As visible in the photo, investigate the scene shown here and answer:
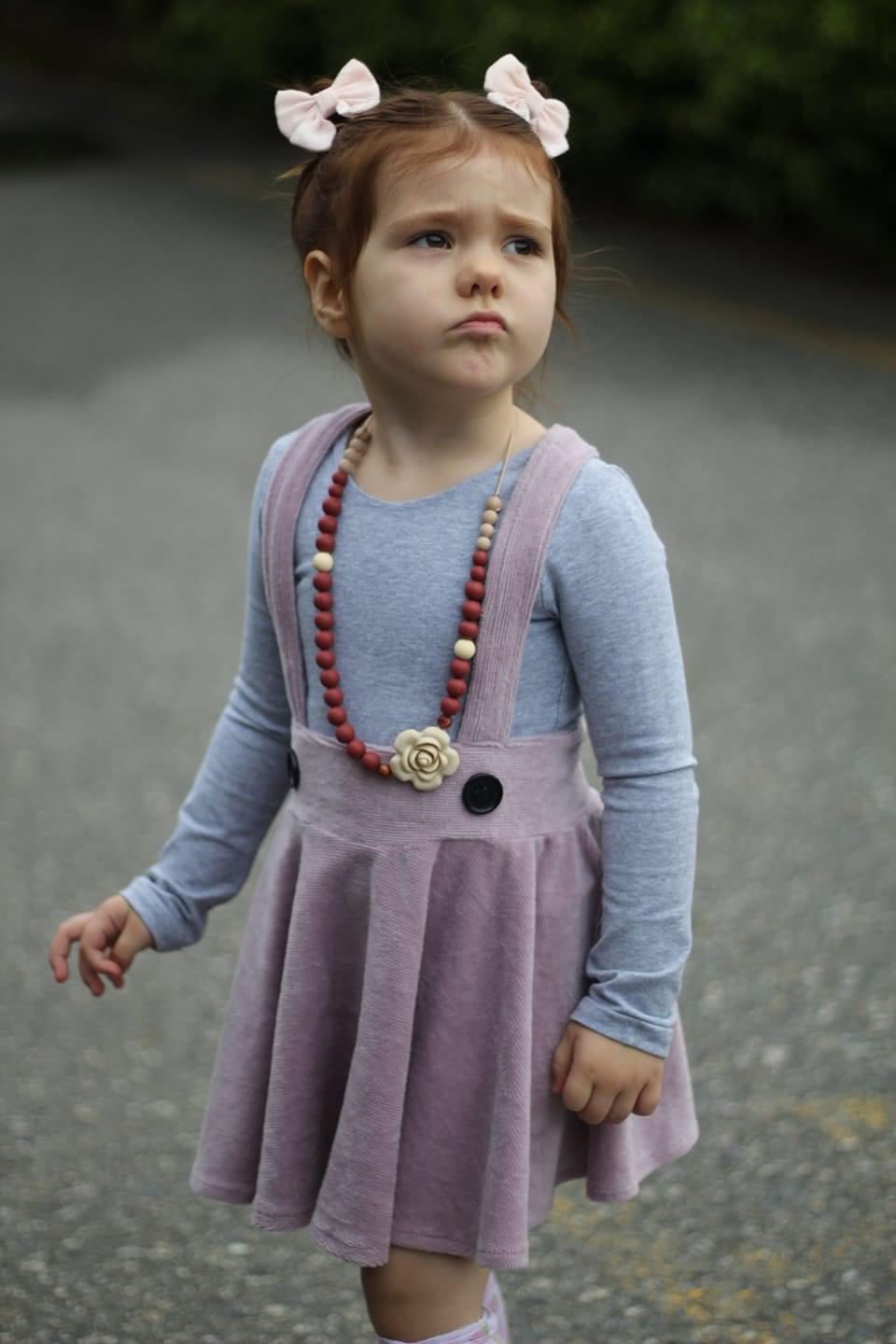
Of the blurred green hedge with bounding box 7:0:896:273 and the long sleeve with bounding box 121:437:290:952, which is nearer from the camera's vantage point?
the long sleeve with bounding box 121:437:290:952

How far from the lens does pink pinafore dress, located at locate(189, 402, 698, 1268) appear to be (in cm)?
183

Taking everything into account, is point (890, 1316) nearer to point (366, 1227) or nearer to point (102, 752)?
point (366, 1227)

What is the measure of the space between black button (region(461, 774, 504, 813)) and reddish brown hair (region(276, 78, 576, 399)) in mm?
468

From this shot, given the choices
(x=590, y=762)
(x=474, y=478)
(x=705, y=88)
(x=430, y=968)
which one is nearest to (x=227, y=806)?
(x=430, y=968)

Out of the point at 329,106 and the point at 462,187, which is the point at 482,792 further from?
the point at 329,106

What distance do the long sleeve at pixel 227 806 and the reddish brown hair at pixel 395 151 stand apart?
34 cm

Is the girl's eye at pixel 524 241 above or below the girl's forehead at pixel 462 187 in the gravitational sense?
below

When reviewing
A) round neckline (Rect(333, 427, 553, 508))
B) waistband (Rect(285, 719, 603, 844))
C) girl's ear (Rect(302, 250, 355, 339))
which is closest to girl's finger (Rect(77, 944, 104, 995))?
waistband (Rect(285, 719, 603, 844))

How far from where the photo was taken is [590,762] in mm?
4102

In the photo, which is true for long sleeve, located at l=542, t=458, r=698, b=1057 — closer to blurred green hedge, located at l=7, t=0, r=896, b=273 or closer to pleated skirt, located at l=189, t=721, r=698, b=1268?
pleated skirt, located at l=189, t=721, r=698, b=1268

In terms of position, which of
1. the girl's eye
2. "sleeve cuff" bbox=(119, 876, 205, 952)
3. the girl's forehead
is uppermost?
the girl's forehead

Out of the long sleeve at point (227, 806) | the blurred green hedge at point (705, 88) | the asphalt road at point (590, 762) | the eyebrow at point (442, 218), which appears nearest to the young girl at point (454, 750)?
the eyebrow at point (442, 218)

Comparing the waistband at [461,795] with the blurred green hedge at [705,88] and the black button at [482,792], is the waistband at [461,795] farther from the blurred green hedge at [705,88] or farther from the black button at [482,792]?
the blurred green hedge at [705,88]

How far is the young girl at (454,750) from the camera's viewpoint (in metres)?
1.78
